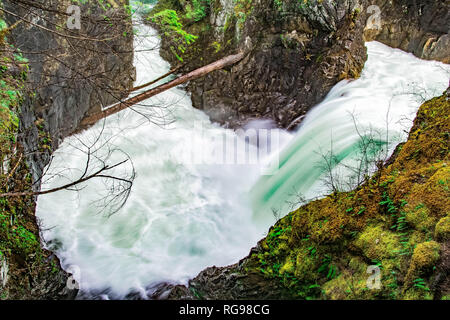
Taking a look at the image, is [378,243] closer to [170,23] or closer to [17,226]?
[17,226]

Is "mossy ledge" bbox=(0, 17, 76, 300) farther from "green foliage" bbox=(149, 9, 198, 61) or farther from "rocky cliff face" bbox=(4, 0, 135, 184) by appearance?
"green foliage" bbox=(149, 9, 198, 61)

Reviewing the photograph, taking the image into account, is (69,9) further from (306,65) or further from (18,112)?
A: (306,65)

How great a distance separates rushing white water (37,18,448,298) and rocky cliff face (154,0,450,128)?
1.91 ft

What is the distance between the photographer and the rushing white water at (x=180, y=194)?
4.79 meters

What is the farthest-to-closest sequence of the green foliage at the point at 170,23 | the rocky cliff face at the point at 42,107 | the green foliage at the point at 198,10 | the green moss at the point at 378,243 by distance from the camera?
the green foliage at the point at 198,10
the green foliage at the point at 170,23
the rocky cliff face at the point at 42,107
the green moss at the point at 378,243

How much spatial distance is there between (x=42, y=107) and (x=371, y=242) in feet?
20.7

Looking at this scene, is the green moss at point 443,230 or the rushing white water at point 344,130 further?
the rushing white water at point 344,130

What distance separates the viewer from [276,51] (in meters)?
8.17

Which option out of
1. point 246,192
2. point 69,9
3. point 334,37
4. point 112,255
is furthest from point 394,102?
point 69,9

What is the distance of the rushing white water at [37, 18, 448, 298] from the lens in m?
4.79

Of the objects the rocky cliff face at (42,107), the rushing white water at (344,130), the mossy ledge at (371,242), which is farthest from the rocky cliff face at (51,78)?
the rushing white water at (344,130)

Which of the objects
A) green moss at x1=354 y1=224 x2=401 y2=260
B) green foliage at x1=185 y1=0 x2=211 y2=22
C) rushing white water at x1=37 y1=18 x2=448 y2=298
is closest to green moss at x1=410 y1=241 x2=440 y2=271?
green moss at x1=354 y1=224 x2=401 y2=260

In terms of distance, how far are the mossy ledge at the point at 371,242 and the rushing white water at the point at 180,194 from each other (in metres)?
1.37

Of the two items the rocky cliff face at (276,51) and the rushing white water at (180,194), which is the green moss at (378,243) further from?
the rocky cliff face at (276,51)
